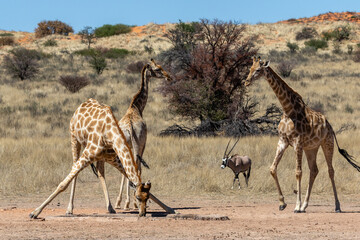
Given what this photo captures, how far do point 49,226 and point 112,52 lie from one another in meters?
47.9

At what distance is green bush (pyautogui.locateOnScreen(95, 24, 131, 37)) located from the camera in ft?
245

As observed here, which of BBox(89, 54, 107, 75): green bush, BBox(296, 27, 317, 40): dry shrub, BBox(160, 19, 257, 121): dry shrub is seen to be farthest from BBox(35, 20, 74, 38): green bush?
BBox(160, 19, 257, 121): dry shrub

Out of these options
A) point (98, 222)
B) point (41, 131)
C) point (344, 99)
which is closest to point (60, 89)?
point (41, 131)

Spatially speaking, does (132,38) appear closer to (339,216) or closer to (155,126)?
(155,126)

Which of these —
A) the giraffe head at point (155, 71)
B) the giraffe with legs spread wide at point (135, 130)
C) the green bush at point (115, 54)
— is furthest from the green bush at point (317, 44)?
the giraffe with legs spread wide at point (135, 130)

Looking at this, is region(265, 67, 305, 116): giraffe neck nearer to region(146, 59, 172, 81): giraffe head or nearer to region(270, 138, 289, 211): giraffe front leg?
region(270, 138, 289, 211): giraffe front leg

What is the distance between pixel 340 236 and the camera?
7.82 m

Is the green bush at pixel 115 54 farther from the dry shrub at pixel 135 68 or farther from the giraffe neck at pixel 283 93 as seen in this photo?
the giraffe neck at pixel 283 93

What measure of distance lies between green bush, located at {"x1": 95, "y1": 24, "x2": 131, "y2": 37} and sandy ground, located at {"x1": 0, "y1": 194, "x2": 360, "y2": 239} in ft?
213

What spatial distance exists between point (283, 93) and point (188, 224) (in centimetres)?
319

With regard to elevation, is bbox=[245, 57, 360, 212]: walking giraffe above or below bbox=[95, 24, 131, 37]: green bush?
below

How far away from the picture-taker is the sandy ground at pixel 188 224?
775 centimetres

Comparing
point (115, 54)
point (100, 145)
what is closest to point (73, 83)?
point (115, 54)

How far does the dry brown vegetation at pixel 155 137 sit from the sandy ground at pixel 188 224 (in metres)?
2.28
